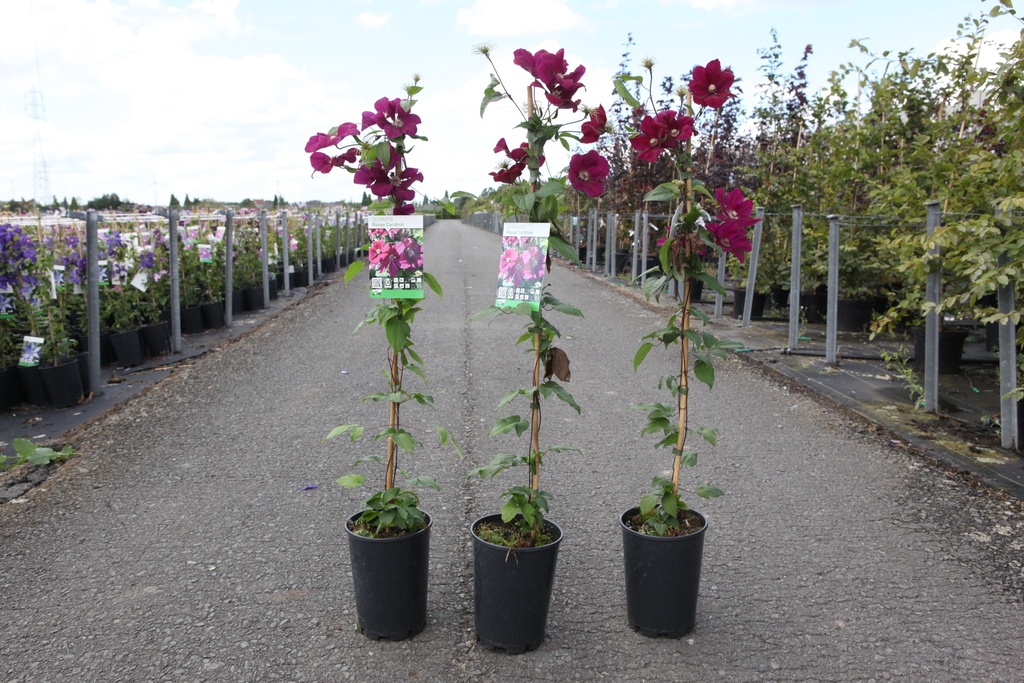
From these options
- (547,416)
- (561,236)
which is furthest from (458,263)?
(561,236)

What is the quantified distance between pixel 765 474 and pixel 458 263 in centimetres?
1713

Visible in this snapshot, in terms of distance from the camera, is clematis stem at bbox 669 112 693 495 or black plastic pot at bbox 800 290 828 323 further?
black plastic pot at bbox 800 290 828 323

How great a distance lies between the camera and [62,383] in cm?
605

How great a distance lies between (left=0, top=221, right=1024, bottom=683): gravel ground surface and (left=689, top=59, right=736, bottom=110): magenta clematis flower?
184 cm

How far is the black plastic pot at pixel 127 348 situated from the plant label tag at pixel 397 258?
5634mm

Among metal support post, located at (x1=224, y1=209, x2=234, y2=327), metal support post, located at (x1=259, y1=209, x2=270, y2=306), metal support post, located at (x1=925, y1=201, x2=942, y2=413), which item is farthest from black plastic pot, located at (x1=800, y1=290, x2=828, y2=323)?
metal support post, located at (x1=259, y1=209, x2=270, y2=306)

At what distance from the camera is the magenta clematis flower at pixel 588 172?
2713mm

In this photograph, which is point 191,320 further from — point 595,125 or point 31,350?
point 595,125

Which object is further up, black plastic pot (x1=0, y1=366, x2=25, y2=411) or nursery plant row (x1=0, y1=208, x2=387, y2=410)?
nursery plant row (x1=0, y1=208, x2=387, y2=410)

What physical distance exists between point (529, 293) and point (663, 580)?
110 cm

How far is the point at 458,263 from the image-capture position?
21.3m

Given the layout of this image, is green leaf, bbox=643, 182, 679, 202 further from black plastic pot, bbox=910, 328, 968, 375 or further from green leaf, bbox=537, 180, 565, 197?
black plastic pot, bbox=910, 328, 968, 375

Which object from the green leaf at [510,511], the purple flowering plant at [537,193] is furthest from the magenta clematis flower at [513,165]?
the green leaf at [510,511]

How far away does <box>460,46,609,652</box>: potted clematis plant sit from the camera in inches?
106
